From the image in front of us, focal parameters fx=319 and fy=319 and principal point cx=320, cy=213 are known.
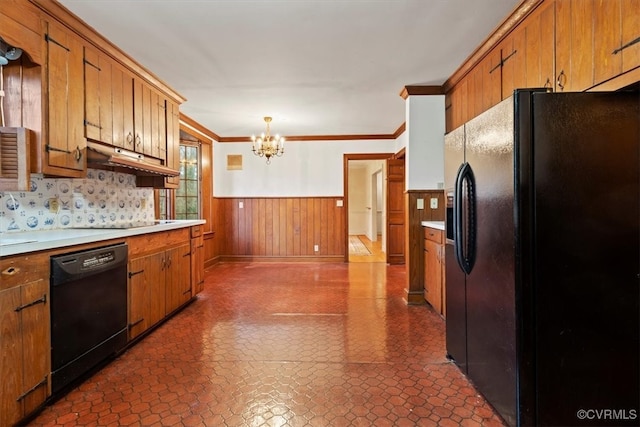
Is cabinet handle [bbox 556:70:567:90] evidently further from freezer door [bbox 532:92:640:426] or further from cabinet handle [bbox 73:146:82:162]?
cabinet handle [bbox 73:146:82:162]

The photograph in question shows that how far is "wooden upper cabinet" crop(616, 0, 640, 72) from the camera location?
1343 millimetres

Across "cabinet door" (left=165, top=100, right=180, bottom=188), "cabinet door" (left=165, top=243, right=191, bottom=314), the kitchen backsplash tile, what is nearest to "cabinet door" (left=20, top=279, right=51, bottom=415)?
the kitchen backsplash tile

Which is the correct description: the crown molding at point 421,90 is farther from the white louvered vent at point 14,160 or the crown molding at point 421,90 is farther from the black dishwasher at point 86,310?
the white louvered vent at point 14,160

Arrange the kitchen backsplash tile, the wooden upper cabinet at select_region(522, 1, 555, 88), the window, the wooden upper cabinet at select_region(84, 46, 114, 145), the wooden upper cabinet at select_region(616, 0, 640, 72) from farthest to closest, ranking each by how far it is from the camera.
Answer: the window → the wooden upper cabinet at select_region(84, 46, 114, 145) → the kitchen backsplash tile → the wooden upper cabinet at select_region(522, 1, 555, 88) → the wooden upper cabinet at select_region(616, 0, 640, 72)

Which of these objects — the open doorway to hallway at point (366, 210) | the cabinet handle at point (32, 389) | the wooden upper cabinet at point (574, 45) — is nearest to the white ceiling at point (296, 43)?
the wooden upper cabinet at point (574, 45)

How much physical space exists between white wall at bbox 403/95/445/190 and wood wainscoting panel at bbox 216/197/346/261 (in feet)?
8.48

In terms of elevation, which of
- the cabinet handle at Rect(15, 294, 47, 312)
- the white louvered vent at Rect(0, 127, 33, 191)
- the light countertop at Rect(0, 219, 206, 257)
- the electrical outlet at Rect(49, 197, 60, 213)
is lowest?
the cabinet handle at Rect(15, 294, 47, 312)

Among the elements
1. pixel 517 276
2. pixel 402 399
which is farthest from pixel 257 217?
pixel 517 276

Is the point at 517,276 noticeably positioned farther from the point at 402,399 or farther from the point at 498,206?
the point at 402,399

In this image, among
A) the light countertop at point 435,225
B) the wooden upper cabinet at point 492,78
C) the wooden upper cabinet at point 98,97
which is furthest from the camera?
the light countertop at point 435,225

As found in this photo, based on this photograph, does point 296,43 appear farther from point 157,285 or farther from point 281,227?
point 281,227

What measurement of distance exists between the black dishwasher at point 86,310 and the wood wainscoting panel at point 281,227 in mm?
3791

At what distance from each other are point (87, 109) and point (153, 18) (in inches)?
32.8

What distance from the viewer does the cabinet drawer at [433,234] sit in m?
3.03
